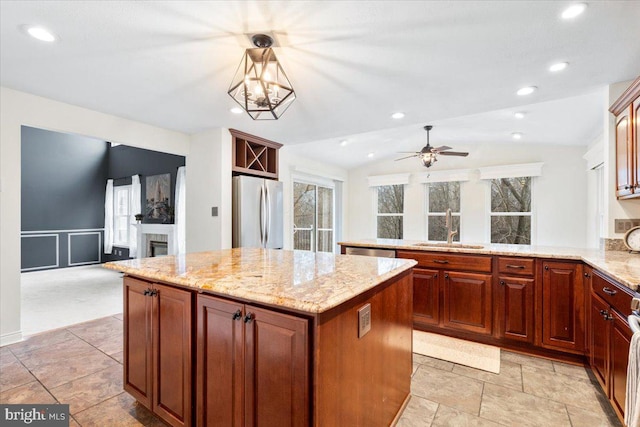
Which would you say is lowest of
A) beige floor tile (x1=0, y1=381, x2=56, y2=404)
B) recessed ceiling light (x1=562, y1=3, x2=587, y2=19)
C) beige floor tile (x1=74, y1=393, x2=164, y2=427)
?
beige floor tile (x1=74, y1=393, x2=164, y2=427)

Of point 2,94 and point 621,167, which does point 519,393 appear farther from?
point 2,94

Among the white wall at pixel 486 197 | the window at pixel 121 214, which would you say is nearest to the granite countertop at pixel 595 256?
the white wall at pixel 486 197

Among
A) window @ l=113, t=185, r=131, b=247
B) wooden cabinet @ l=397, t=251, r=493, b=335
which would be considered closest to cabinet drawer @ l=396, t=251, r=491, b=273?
wooden cabinet @ l=397, t=251, r=493, b=335

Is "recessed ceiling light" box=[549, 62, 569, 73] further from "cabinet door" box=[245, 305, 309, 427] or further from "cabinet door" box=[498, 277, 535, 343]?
"cabinet door" box=[245, 305, 309, 427]

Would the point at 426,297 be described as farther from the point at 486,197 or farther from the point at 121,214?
the point at 121,214

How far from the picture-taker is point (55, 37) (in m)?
2.06

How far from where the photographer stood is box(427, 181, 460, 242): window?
20.8ft

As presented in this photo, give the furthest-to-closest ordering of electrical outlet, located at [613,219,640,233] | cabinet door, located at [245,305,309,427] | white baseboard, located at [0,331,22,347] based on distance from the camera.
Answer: white baseboard, located at [0,331,22,347]
electrical outlet, located at [613,219,640,233]
cabinet door, located at [245,305,309,427]

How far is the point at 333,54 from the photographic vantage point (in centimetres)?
228

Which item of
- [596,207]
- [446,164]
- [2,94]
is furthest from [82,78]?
[596,207]

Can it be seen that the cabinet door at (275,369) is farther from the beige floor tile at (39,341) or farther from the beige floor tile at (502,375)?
the beige floor tile at (39,341)

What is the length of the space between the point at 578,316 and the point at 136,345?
3.21 m

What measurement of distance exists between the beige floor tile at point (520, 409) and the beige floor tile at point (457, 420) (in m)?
0.05

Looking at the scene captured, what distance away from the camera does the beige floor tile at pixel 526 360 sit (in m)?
2.53
